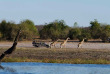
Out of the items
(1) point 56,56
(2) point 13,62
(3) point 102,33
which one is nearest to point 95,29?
(3) point 102,33

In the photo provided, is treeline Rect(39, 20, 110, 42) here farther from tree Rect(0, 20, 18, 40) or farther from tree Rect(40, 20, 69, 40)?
tree Rect(0, 20, 18, 40)

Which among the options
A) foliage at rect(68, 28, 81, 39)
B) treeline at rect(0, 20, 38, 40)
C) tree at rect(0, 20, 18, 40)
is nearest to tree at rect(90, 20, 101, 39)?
foliage at rect(68, 28, 81, 39)

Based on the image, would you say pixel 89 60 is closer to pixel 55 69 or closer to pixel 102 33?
pixel 55 69

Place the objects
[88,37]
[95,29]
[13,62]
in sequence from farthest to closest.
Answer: [95,29], [88,37], [13,62]

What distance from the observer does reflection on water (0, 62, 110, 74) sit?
858 inches

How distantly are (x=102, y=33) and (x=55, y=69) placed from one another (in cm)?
3490

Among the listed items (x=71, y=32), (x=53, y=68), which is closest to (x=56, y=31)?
(x=71, y=32)

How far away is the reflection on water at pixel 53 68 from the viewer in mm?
21781

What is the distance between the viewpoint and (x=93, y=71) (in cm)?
2247

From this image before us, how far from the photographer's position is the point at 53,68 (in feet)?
76.2

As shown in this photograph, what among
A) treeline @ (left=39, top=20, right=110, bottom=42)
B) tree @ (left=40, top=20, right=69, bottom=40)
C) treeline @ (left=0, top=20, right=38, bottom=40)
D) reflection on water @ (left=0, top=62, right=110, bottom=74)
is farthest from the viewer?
tree @ (left=40, top=20, right=69, bottom=40)

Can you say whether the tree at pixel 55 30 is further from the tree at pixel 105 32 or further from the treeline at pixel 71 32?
the tree at pixel 105 32

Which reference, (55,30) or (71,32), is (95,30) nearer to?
(71,32)

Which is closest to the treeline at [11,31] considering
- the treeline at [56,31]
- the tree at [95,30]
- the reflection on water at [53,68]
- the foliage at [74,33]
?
the treeline at [56,31]
